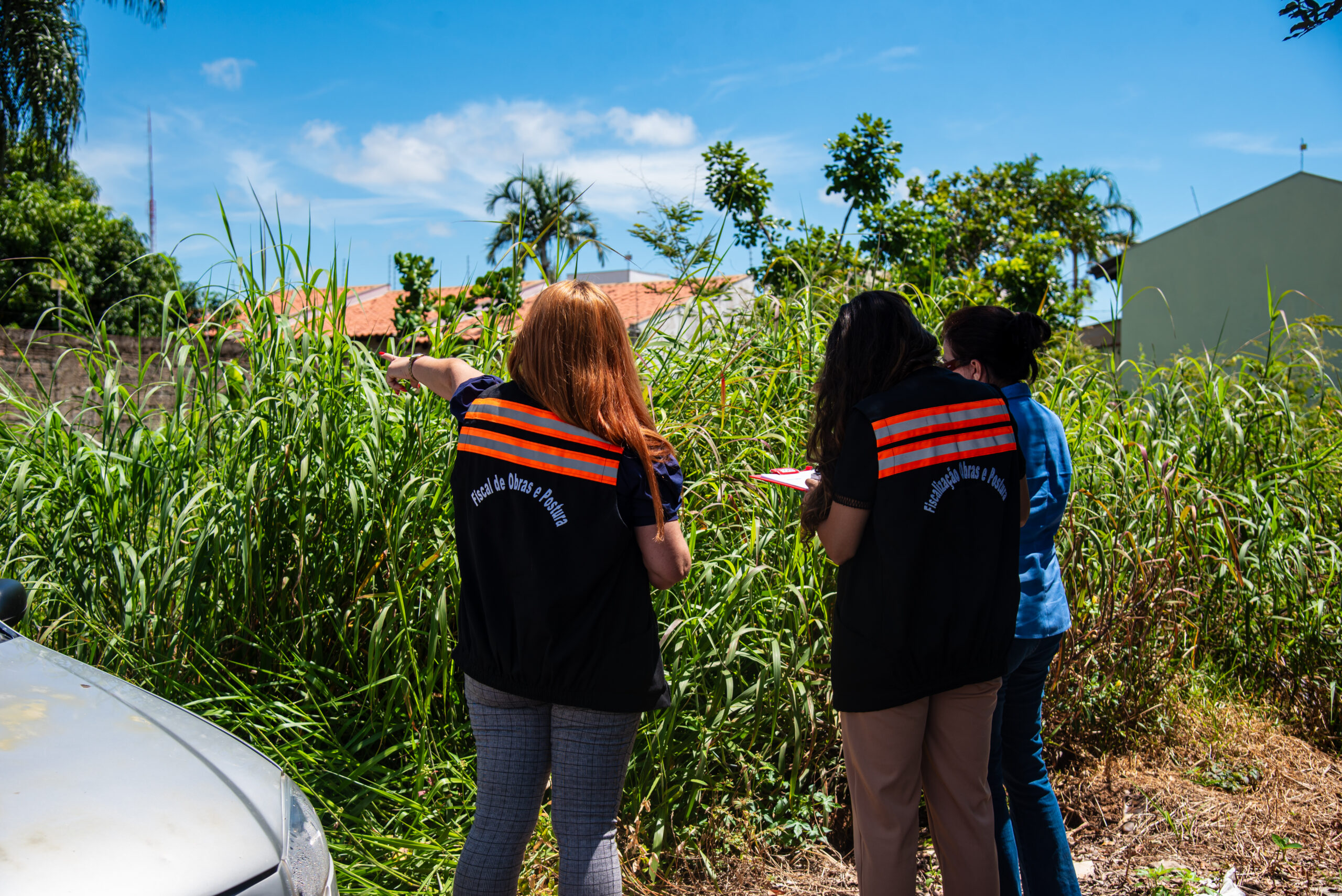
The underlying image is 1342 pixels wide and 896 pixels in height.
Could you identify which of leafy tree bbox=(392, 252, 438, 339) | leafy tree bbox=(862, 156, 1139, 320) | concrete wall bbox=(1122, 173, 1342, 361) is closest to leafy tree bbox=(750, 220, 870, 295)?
leafy tree bbox=(862, 156, 1139, 320)

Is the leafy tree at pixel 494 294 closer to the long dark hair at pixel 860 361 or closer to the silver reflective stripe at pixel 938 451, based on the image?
the long dark hair at pixel 860 361

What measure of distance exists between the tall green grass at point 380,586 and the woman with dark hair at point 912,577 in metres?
0.67

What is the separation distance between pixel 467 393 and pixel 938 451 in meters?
1.00

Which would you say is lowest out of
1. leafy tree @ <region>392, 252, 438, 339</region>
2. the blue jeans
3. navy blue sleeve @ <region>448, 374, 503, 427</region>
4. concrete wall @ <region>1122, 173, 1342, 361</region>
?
the blue jeans

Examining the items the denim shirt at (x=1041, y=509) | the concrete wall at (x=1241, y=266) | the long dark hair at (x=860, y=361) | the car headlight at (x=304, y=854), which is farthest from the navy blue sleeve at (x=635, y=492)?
the concrete wall at (x=1241, y=266)

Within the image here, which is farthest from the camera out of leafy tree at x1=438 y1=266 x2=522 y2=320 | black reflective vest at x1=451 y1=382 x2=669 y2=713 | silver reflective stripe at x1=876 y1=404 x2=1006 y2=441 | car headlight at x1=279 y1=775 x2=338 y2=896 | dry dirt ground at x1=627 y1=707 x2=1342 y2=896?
leafy tree at x1=438 y1=266 x2=522 y2=320

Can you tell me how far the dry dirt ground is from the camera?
2463 mm

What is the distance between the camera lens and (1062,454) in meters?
2.11

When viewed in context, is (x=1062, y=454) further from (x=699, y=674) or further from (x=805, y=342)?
(x=805, y=342)

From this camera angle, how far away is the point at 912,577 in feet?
5.67

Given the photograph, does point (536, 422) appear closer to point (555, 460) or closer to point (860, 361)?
point (555, 460)

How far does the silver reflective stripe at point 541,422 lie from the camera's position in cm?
158

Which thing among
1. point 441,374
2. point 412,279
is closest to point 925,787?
point 441,374

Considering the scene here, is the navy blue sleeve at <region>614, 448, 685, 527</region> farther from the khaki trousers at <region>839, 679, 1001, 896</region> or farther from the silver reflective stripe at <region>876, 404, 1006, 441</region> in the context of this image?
the khaki trousers at <region>839, 679, 1001, 896</region>
